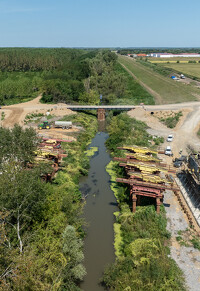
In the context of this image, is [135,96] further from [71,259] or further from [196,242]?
[71,259]

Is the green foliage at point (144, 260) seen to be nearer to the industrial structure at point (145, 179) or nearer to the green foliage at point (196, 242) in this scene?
the industrial structure at point (145, 179)

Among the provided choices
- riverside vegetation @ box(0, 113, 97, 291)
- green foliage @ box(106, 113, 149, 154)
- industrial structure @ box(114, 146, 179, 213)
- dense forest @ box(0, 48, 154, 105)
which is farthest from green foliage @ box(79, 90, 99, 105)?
riverside vegetation @ box(0, 113, 97, 291)

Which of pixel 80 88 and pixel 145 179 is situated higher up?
pixel 80 88

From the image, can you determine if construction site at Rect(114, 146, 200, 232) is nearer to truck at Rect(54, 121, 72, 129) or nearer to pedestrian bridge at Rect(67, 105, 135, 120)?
truck at Rect(54, 121, 72, 129)

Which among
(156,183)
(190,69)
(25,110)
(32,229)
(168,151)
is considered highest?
(190,69)

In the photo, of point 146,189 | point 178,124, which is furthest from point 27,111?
point 146,189
